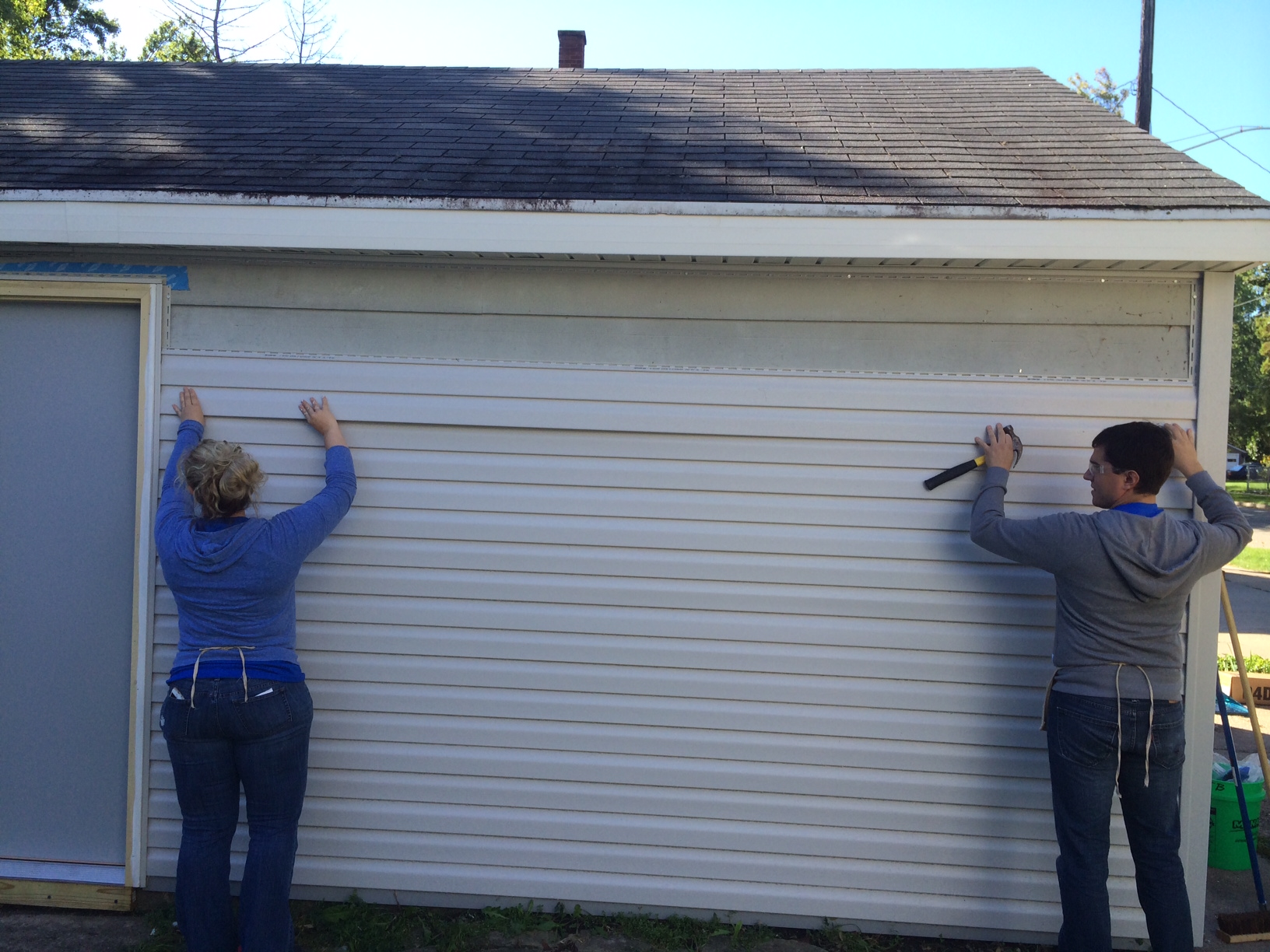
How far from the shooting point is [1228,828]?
430cm

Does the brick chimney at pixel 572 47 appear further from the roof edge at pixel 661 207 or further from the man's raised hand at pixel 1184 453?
the man's raised hand at pixel 1184 453

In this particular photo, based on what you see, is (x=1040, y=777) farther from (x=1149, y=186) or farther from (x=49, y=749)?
(x=49, y=749)

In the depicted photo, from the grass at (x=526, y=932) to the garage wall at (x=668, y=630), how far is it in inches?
3.8

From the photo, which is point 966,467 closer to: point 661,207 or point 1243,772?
point 661,207

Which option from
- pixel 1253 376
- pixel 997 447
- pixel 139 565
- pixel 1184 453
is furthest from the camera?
pixel 1253 376

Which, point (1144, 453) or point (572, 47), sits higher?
point (572, 47)

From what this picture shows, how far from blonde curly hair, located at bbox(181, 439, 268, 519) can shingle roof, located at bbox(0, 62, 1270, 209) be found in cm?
108

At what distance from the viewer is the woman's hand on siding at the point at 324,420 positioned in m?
3.60

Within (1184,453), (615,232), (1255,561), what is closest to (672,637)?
(615,232)

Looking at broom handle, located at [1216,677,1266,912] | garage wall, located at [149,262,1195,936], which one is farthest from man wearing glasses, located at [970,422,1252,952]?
broom handle, located at [1216,677,1266,912]

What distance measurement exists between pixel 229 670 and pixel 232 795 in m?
0.48

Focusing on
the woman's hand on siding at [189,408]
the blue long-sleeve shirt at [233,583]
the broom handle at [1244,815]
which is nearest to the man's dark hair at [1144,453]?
the broom handle at [1244,815]

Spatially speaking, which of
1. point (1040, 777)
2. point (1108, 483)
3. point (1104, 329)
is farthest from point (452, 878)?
point (1104, 329)

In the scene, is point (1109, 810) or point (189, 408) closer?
point (1109, 810)
